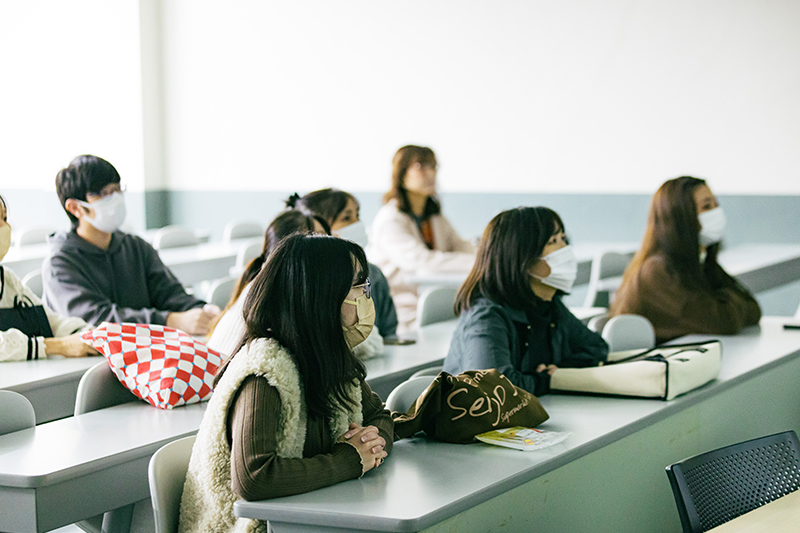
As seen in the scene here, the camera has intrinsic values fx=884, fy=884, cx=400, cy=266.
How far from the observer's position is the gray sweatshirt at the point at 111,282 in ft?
10.2

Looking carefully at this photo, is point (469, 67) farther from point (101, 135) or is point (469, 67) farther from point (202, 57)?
point (101, 135)

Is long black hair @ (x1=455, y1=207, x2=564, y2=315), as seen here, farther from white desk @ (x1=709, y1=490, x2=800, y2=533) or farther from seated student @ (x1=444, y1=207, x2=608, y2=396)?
white desk @ (x1=709, y1=490, x2=800, y2=533)

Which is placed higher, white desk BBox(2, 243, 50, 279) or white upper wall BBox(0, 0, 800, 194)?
white upper wall BBox(0, 0, 800, 194)

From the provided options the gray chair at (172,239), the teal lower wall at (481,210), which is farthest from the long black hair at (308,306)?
the gray chair at (172,239)

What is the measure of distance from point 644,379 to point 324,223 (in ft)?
4.10

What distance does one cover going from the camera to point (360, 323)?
1636 mm

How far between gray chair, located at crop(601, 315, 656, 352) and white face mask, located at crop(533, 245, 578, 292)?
22.5 inches

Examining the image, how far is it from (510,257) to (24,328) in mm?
1550

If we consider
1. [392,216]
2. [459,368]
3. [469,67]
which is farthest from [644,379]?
[469,67]

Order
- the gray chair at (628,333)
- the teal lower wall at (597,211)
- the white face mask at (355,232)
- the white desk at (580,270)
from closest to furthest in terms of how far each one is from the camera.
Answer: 1. the gray chair at (628,333)
2. the white face mask at (355,232)
3. the white desk at (580,270)
4. the teal lower wall at (597,211)

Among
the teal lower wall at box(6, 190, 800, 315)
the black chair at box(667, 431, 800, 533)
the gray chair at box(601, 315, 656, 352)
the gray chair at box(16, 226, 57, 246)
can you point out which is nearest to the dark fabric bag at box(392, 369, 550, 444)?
the black chair at box(667, 431, 800, 533)

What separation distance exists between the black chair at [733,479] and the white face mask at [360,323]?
0.59m

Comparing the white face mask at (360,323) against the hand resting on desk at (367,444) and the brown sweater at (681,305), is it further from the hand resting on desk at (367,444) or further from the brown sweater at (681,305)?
the brown sweater at (681,305)

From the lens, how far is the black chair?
152cm
